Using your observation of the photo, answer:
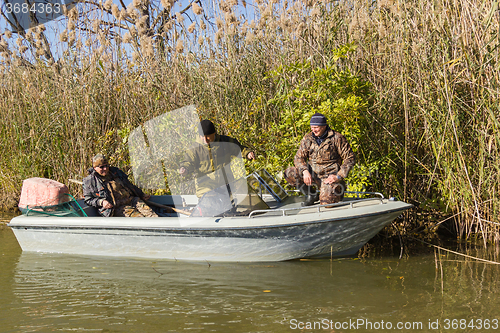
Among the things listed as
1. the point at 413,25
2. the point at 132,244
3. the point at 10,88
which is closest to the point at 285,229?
the point at 132,244

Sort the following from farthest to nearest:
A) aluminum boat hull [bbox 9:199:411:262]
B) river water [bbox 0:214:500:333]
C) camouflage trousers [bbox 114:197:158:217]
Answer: camouflage trousers [bbox 114:197:158:217], aluminum boat hull [bbox 9:199:411:262], river water [bbox 0:214:500:333]

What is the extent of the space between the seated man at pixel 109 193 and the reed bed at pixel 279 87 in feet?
4.10

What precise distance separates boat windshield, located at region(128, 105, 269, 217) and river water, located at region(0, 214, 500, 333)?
0.67 m

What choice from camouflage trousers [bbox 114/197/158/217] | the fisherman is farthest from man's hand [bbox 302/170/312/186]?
camouflage trousers [bbox 114/197/158/217]

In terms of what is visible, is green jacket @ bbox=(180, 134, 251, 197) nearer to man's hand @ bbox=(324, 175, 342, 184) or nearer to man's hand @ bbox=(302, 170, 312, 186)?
man's hand @ bbox=(302, 170, 312, 186)

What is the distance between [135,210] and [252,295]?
7.04 feet

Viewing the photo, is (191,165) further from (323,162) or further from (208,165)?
(323,162)

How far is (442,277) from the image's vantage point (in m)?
3.94

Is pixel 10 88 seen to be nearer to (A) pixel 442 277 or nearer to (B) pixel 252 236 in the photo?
(B) pixel 252 236

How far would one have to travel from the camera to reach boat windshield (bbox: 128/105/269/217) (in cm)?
473

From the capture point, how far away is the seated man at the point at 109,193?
506cm

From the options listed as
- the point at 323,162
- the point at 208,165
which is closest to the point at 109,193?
the point at 208,165

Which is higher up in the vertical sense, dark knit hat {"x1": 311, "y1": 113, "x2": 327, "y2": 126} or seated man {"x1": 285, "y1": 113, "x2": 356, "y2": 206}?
dark knit hat {"x1": 311, "y1": 113, "x2": 327, "y2": 126}

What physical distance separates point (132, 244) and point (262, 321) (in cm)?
208
